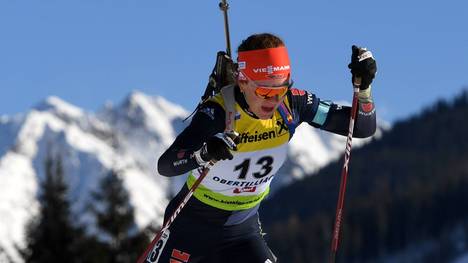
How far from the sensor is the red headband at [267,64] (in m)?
8.09

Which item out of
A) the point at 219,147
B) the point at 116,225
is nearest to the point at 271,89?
the point at 219,147

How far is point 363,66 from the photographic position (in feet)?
28.2

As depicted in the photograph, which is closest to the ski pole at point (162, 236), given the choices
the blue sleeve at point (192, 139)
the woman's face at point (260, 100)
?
the blue sleeve at point (192, 139)

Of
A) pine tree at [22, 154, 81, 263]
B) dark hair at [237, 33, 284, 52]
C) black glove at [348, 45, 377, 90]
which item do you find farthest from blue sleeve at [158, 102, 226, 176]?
pine tree at [22, 154, 81, 263]

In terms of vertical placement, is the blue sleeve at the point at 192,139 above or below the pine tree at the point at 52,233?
above

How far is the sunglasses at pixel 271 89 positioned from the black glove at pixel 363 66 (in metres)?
0.70

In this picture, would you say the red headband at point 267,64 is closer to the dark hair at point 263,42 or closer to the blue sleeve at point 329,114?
the dark hair at point 263,42

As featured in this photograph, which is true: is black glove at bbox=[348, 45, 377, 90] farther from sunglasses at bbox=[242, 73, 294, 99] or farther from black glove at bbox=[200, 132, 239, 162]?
black glove at bbox=[200, 132, 239, 162]

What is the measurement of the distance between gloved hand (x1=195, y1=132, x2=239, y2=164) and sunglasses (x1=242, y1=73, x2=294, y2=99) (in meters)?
0.37

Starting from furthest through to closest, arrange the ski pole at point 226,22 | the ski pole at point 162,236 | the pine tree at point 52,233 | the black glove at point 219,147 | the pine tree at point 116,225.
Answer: the pine tree at point 116,225 < the pine tree at point 52,233 < the ski pole at point 226,22 < the ski pole at point 162,236 < the black glove at point 219,147

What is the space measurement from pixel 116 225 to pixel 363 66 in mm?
26786

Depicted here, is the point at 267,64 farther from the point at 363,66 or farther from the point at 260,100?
the point at 363,66

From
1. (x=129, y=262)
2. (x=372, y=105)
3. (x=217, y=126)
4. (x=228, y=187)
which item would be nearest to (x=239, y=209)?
(x=228, y=187)

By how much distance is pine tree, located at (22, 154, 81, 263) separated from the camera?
110 feet
